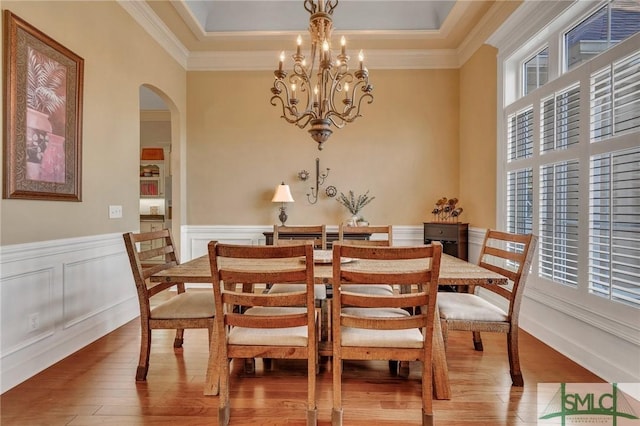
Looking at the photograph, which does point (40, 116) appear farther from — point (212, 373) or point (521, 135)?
point (521, 135)

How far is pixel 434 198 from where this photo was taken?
14.8 feet

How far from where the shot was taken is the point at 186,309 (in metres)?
2.12

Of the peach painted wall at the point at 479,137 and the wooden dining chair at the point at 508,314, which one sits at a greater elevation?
the peach painted wall at the point at 479,137

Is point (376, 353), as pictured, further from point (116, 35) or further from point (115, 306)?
point (116, 35)

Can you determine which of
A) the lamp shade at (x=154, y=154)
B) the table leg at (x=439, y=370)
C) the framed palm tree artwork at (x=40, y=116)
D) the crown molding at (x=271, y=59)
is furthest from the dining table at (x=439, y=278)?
the lamp shade at (x=154, y=154)

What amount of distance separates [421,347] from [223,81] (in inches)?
165

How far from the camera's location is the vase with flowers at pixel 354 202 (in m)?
4.40

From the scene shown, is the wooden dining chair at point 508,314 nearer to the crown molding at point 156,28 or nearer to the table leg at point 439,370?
the table leg at point 439,370

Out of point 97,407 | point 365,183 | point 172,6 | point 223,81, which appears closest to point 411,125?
point 365,183

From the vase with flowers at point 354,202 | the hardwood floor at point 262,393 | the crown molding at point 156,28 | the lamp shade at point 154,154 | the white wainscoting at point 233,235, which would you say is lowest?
the hardwood floor at point 262,393

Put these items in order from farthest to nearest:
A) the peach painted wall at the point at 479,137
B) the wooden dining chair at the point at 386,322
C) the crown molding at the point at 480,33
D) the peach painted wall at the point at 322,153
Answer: the peach painted wall at the point at 322,153, the peach painted wall at the point at 479,137, the crown molding at the point at 480,33, the wooden dining chair at the point at 386,322

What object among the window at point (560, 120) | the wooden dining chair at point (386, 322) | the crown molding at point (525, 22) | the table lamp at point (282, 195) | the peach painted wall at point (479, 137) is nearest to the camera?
the wooden dining chair at point (386, 322)

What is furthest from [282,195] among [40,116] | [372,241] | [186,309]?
[40,116]

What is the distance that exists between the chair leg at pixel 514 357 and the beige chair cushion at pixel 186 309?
1810 millimetres
